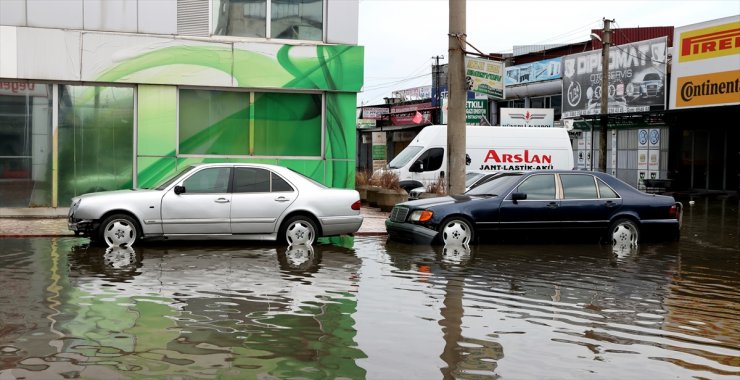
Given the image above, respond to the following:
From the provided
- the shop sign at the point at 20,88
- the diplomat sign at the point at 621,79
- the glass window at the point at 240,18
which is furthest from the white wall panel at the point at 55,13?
the diplomat sign at the point at 621,79

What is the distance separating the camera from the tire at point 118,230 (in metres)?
12.9

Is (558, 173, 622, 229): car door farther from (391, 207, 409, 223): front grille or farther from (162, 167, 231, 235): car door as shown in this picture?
(162, 167, 231, 235): car door

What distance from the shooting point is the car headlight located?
13.8 meters

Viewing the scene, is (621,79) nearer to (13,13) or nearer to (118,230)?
(13,13)

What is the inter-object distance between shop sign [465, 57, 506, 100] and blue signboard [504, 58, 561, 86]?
2761 centimetres

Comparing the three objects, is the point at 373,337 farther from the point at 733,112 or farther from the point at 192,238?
the point at 733,112

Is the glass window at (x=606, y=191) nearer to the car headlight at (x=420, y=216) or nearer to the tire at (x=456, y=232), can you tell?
the tire at (x=456, y=232)

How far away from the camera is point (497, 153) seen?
24.6 metres

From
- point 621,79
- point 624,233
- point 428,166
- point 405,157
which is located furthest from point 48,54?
point 621,79

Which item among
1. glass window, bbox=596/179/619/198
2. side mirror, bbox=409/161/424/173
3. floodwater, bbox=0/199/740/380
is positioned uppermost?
side mirror, bbox=409/161/424/173

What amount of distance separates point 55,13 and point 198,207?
7702mm

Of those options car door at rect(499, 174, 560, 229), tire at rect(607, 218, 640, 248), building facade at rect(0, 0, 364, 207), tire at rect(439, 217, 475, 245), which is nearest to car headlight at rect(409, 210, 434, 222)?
tire at rect(439, 217, 475, 245)

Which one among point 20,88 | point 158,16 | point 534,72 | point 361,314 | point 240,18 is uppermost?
point 534,72

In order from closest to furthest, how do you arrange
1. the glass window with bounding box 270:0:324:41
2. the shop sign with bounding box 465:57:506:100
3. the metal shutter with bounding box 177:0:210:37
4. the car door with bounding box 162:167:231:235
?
the car door with bounding box 162:167:231:235
the shop sign with bounding box 465:57:506:100
the metal shutter with bounding box 177:0:210:37
the glass window with bounding box 270:0:324:41
